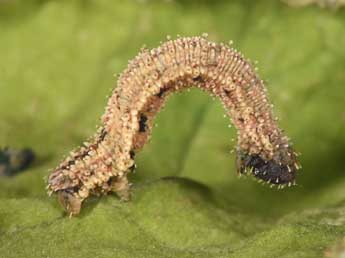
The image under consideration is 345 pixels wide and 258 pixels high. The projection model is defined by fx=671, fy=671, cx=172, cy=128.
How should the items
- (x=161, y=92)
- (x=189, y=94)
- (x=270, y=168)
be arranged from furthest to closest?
(x=189, y=94), (x=270, y=168), (x=161, y=92)

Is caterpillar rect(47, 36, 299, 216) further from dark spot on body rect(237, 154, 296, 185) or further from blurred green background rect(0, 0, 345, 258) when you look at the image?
blurred green background rect(0, 0, 345, 258)

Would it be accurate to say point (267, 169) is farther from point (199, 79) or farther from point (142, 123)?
point (142, 123)

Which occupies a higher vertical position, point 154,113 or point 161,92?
point 161,92

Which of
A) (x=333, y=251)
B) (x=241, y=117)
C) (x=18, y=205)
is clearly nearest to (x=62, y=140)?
(x=18, y=205)

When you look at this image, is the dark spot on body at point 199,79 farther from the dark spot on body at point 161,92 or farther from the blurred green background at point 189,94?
→ the blurred green background at point 189,94

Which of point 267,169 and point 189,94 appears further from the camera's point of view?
point 189,94

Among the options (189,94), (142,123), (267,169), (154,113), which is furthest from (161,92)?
(189,94)

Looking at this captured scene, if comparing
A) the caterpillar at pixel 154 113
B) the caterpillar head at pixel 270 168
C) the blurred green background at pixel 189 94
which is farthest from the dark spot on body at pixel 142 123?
the caterpillar head at pixel 270 168
